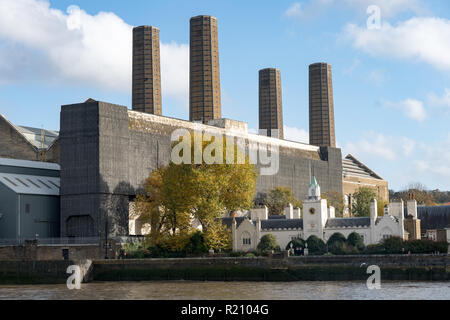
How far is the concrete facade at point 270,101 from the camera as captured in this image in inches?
6393

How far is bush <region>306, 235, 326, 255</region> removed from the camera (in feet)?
282

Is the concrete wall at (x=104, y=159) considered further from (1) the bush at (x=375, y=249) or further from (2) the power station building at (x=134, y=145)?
(1) the bush at (x=375, y=249)

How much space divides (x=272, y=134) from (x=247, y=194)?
66.2 m

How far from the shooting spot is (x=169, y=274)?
79.1m

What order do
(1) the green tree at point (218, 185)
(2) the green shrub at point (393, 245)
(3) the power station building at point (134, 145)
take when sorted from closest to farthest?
(2) the green shrub at point (393, 245) → (1) the green tree at point (218, 185) → (3) the power station building at point (134, 145)

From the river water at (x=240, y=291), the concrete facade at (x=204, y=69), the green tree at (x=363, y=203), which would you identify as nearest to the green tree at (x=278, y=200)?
the green tree at (x=363, y=203)

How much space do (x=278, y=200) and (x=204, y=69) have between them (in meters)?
27.2

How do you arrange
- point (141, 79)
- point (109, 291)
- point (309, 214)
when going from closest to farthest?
point (109, 291) → point (309, 214) → point (141, 79)

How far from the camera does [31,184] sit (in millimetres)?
101812

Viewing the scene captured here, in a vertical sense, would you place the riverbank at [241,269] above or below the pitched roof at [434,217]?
below

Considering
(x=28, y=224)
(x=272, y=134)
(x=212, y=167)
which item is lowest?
(x=28, y=224)

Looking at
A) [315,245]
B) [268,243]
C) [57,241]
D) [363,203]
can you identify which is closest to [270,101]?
[363,203]
